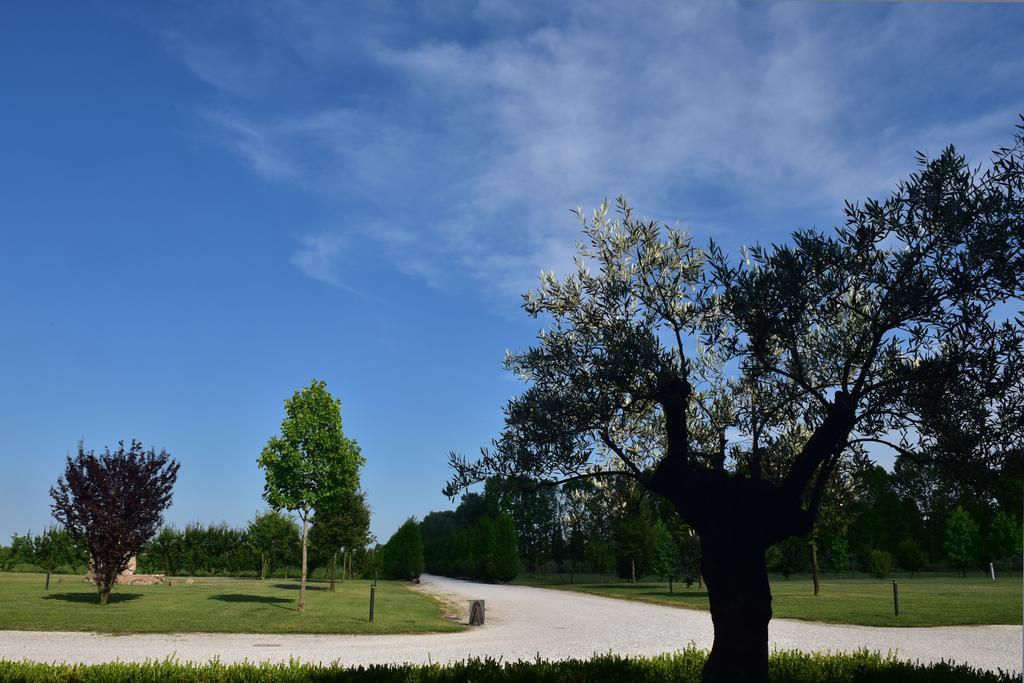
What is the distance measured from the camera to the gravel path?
1722 cm

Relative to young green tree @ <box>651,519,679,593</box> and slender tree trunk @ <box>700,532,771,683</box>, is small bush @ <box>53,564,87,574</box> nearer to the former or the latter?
young green tree @ <box>651,519,679,593</box>

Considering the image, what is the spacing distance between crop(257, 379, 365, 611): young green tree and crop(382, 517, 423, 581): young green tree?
117 ft

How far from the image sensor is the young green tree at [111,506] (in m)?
30.8

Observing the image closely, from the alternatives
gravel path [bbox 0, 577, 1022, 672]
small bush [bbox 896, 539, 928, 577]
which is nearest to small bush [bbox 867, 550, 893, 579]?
small bush [bbox 896, 539, 928, 577]

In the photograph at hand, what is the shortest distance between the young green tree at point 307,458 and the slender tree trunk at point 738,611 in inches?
826

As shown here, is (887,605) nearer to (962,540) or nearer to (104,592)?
(104,592)

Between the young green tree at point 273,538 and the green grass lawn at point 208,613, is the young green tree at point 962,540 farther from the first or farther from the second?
the young green tree at point 273,538

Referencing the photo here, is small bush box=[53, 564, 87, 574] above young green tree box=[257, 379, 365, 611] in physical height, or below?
below

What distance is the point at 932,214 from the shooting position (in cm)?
859

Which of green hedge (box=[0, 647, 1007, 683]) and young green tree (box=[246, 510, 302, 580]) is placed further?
young green tree (box=[246, 510, 302, 580])

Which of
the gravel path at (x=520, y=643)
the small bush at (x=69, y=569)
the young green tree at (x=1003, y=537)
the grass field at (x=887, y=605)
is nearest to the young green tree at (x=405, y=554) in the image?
the grass field at (x=887, y=605)

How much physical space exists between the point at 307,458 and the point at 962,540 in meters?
59.9

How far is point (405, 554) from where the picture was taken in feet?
206

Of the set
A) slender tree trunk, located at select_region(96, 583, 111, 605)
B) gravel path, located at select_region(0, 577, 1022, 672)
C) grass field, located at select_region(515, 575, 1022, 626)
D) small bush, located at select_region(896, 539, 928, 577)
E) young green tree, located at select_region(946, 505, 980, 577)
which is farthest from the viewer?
small bush, located at select_region(896, 539, 928, 577)
